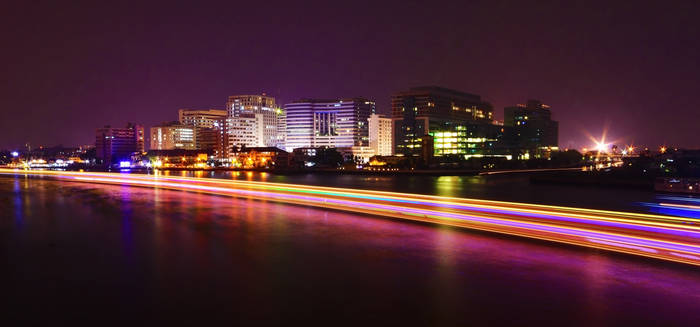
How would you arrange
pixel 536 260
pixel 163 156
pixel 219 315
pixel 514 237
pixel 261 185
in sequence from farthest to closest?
pixel 163 156 → pixel 261 185 → pixel 514 237 → pixel 536 260 → pixel 219 315

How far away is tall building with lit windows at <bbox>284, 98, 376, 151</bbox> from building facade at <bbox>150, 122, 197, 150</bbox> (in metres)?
49.9

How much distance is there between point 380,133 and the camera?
574 feet

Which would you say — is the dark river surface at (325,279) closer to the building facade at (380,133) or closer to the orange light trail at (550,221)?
the orange light trail at (550,221)

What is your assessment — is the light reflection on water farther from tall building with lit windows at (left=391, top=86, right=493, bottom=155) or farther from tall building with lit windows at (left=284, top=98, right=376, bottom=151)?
tall building with lit windows at (left=284, top=98, right=376, bottom=151)

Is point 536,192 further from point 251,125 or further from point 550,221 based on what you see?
point 251,125

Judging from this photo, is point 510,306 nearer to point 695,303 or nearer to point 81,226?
point 695,303

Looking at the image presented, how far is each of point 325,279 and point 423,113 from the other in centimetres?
14888

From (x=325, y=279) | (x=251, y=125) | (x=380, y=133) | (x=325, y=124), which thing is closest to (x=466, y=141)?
(x=380, y=133)

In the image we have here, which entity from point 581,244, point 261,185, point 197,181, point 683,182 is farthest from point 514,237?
point 683,182

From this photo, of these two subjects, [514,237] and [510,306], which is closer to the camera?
[510,306]

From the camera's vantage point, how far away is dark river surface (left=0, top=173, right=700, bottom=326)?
6152 mm

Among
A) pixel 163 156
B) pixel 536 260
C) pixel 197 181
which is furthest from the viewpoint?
pixel 163 156

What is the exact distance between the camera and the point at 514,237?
1196 cm

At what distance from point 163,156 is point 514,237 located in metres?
143
